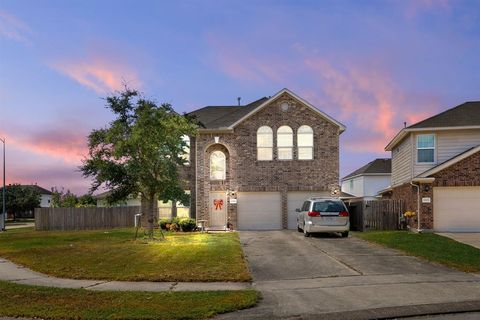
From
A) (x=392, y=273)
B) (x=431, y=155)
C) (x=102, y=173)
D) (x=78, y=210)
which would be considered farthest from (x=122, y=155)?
(x=78, y=210)

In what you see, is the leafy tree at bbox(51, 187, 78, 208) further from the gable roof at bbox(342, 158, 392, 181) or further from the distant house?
the distant house

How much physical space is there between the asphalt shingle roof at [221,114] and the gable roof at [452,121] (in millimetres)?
9755

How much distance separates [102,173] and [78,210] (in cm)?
1707

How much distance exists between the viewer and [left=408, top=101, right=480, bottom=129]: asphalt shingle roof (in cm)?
2598

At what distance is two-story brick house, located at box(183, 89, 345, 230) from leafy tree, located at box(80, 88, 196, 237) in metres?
8.54

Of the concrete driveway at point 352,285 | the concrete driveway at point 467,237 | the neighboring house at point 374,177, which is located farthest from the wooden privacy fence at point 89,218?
the neighboring house at point 374,177

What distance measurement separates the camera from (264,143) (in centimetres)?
3098

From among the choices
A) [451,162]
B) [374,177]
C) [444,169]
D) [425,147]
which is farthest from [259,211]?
[374,177]

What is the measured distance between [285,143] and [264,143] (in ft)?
4.13

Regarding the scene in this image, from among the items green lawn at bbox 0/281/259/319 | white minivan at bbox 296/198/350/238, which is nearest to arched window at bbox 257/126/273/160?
white minivan at bbox 296/198/350/238

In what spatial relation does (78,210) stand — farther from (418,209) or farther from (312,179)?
(418,209)

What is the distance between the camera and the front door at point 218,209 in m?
31.0

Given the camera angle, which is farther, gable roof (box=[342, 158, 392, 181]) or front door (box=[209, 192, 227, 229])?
gable roof (box=[342, 158, 392, 181])

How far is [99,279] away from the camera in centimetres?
1212
